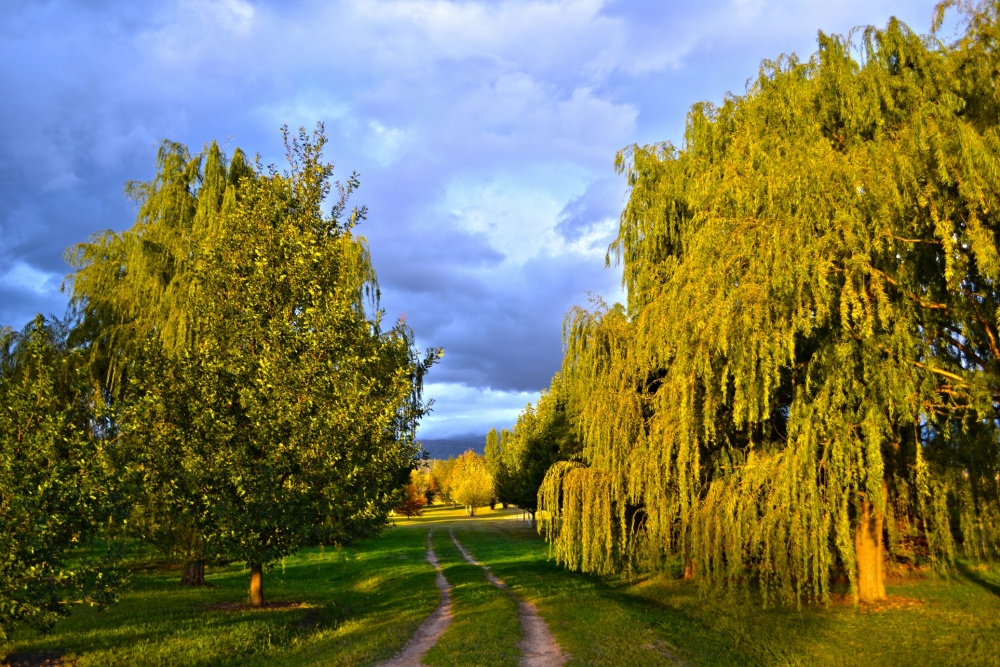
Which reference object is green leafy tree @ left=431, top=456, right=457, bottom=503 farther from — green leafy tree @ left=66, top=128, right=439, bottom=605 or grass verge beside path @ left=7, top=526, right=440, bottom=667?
green leafy tree @ left=66, top=128, right=439, bottom=605

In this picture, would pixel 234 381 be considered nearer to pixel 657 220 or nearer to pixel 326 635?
pixel 326 635

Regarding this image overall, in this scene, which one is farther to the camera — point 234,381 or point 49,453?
point 234,381

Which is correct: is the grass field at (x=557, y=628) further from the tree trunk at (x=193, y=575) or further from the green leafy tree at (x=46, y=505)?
the green leafy tree at (x=46, y=505)

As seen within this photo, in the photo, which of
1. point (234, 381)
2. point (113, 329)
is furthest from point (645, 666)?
point (113, 329)

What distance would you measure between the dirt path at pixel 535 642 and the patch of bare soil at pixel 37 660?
855 centimetres

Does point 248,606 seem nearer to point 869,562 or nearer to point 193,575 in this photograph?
point 193,575

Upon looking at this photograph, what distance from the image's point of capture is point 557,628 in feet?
49.9

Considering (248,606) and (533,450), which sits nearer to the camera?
(248,606)

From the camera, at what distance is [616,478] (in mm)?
19438

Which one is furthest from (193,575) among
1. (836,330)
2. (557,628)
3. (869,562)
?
(836,330)

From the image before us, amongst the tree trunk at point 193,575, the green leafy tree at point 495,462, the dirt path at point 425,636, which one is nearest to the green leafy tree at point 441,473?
the green leafy tree at point 495,462

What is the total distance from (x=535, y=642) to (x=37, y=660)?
9.60 meters

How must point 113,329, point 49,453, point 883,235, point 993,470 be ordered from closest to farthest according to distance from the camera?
point 49,453, point 883,235, point 993,470, point 113,329

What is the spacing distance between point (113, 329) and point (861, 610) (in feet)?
83.2
